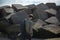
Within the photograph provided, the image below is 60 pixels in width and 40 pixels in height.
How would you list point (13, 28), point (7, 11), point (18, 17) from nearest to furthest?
1. point (13, 28)
2. point (18, 17)
3. point (7, 11)

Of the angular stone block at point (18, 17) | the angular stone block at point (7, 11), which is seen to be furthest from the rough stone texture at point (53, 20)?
the angular stone block at point (7, 11)

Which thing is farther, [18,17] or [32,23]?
[18,17]

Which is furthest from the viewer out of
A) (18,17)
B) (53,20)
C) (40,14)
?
(40,14)

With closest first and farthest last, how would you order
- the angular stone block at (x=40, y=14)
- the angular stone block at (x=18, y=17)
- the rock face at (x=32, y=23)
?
the rock face at (x=32, y=23)
the angular stone block at (x=18, y=17)
the angular stone block at (x=40, y=14)

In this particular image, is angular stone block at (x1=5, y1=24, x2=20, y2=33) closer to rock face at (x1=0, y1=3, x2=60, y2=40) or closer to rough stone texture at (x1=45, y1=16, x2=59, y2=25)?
rock face at (x1=0, y1=3, x2=60, y2=40)

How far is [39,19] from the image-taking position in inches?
169

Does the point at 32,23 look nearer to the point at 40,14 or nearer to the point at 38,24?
the point at 38,24

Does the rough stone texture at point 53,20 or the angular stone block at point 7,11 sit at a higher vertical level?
the angular stone block at point 7,11

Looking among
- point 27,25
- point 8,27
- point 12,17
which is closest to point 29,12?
point 12,17

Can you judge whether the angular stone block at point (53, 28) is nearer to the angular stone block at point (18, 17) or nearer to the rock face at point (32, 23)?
the rock face at point (32, 23)

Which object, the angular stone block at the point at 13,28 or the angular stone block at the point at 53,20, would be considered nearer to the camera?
the angular stone block at the point at 13,28

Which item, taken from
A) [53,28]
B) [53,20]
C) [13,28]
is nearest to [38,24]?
[53,28]

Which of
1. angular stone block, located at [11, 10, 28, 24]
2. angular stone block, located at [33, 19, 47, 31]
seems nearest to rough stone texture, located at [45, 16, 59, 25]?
angular stone block, located at [33, 19, 47, 31]

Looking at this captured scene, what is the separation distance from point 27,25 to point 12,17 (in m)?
0.90
